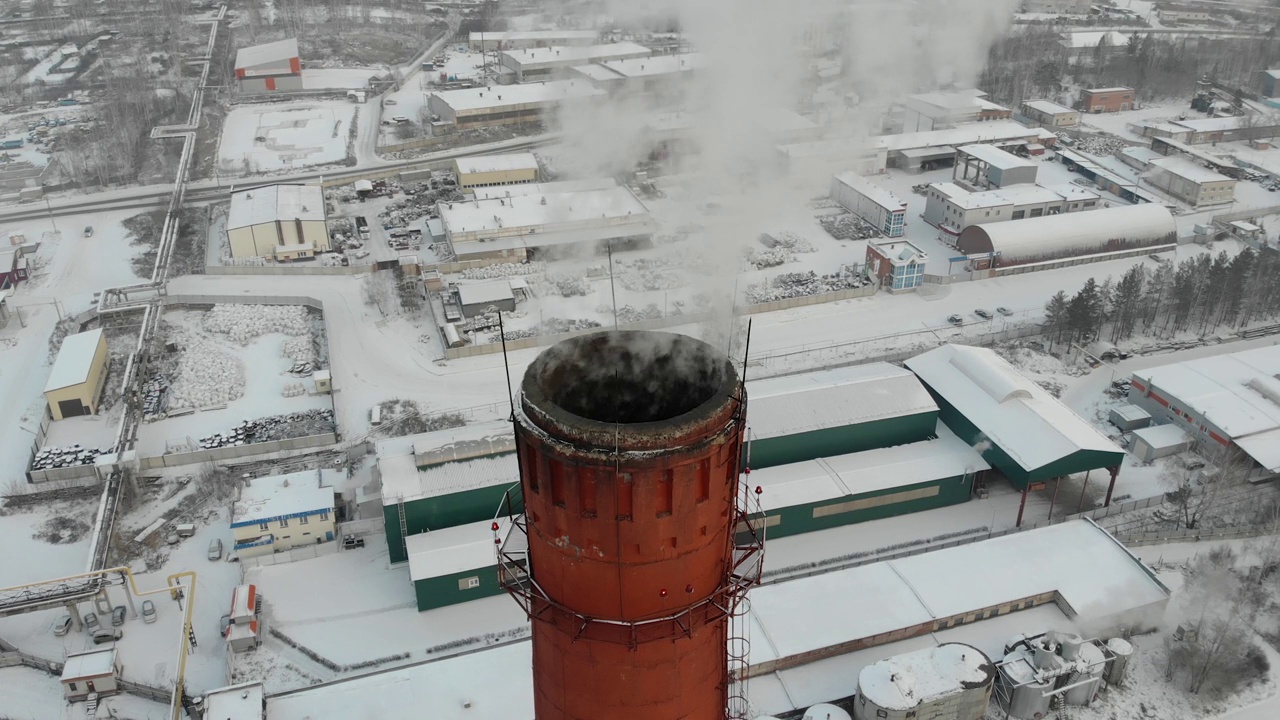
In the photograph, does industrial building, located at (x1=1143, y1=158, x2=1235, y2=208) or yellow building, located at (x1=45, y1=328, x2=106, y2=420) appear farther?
industrial building, located at (x1=1143, y1=158, x2=1235, y2=208)

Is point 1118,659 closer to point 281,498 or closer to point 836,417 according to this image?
point 836,417

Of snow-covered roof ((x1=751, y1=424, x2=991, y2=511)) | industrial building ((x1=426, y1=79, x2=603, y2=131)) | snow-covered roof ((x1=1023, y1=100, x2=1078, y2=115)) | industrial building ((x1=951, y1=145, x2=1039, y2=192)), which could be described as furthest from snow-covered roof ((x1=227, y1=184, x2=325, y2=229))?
snow-covered roof ((x1=1023, y1=100, x2=1078, y2=115))

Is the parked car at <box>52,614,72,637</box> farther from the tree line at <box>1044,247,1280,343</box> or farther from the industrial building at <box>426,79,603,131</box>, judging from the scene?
the industrial building at <box>426,79,603,131</box>

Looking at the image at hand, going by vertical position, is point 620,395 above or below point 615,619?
above

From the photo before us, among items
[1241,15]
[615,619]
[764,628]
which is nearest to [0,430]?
[764,628]

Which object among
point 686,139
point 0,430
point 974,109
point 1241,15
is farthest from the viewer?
point 1241,15

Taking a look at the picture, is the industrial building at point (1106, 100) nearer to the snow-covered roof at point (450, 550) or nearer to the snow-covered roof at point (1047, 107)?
the snow-covered roof at point (1047, 107)

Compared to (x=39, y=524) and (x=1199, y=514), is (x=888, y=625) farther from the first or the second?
(x=39, y=524)

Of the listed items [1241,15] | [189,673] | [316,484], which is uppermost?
[1241,15]
